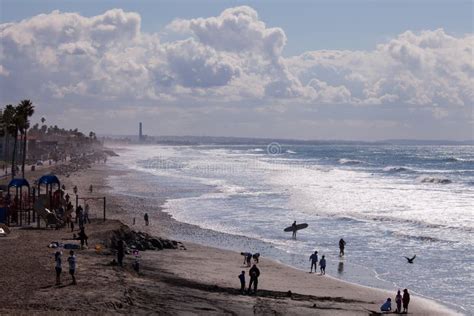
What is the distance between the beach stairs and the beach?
192 cm

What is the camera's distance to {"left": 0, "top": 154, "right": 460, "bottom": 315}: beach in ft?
62.7

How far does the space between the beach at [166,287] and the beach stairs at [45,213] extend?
6.30 ft

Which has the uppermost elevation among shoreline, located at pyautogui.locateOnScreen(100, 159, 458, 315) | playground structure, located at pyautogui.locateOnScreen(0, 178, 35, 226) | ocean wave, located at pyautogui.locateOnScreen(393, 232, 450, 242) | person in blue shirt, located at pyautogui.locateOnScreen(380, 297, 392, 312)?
playground structure, located at pyautogui.locateOnScreen(0, 178, 35, 226)

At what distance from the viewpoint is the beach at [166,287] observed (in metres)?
19.1

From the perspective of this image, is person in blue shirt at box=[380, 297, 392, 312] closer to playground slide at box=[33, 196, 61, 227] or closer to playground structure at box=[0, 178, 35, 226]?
playground slide at box=[33, 196, 61, 227]

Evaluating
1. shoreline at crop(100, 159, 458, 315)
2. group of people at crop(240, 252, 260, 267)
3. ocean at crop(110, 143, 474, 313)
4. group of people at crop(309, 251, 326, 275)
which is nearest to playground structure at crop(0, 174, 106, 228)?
shoreline at crop(100, 159, 458, 315)

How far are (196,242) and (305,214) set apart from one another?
44.0 feet

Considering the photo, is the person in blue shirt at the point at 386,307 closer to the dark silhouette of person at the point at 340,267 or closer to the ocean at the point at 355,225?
the ocean at the point at 355,225

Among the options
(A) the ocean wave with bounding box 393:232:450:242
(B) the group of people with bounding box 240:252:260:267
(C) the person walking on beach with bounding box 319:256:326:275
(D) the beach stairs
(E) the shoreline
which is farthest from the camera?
(A) the ocean wave with bounding box 393:232:450:242

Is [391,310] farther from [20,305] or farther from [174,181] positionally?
[174,181]

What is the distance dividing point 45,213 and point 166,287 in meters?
14.0

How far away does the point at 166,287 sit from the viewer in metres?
21.9

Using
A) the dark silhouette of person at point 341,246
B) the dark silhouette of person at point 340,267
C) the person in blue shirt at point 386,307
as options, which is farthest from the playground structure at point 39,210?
the person in blue shirt at point 386,307

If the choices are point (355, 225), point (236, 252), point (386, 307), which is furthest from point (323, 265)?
point (355, 225)
